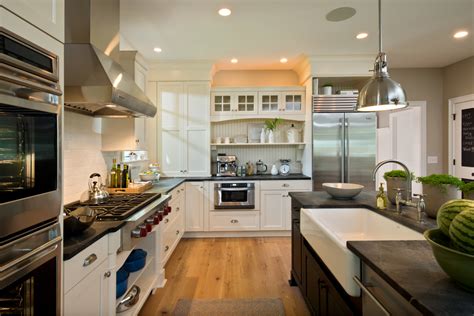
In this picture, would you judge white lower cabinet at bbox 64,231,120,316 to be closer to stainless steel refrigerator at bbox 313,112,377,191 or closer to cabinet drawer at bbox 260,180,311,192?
cabinet drawer at bbox 260,180,311,192

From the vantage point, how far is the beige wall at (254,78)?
471 cm

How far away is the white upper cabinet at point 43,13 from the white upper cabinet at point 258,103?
320 cm

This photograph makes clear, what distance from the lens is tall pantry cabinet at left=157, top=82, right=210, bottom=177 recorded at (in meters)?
4.16

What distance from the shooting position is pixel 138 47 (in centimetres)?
357

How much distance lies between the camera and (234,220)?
13.3ft

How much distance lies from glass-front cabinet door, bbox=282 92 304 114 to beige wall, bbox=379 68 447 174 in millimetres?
1841

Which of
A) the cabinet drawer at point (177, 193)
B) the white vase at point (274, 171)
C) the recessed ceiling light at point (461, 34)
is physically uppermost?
the recessed ceiling light at point (461, 34)

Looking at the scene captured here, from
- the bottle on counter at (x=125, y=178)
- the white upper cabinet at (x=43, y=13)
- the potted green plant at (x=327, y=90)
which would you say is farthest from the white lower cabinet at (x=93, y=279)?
the potted green plant at (x=327, y=90)

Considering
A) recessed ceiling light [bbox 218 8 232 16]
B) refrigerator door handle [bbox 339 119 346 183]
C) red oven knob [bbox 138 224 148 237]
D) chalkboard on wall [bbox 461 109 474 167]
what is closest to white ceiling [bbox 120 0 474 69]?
recessed ceiling light [bbox 218 8 232 16]

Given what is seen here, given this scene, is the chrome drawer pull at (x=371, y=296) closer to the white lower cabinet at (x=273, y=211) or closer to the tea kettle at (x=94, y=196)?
the tea kettle at (x=94, y=196)

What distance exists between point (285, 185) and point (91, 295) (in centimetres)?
309

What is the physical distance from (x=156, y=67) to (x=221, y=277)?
3.20m

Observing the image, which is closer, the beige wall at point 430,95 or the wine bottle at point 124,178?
the wine bottle at point 124,178

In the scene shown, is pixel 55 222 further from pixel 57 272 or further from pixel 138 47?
pixel 138 47
